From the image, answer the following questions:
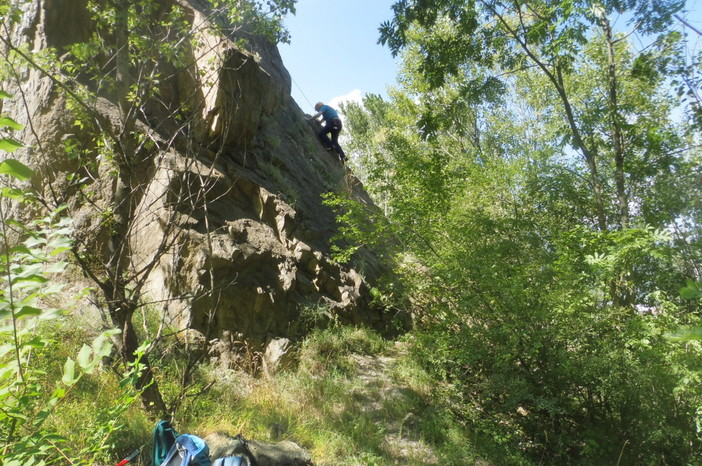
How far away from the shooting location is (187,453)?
119 inches

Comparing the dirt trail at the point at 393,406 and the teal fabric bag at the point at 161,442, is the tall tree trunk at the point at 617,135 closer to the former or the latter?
the dirt trail at the point at 393,406

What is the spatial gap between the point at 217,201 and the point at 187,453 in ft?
15.1

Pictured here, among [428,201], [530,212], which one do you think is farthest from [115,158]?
[530,212]

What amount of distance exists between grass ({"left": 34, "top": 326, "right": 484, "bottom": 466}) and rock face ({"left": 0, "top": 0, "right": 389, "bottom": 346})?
0.75 m

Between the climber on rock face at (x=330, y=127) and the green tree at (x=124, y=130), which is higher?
the climber on rock face at (x=330, y=127)

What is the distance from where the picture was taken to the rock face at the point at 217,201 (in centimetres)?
602

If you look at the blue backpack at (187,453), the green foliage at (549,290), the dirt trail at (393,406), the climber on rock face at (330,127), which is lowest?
the dirt trail at (393,406)

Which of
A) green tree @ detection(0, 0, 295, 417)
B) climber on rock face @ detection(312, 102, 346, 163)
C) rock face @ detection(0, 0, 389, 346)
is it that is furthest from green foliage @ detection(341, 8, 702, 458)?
climber on rock face @ detection(312, 102, 346, 163)

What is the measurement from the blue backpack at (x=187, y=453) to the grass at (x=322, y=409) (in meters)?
0.66

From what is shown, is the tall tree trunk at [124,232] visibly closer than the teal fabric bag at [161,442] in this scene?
No

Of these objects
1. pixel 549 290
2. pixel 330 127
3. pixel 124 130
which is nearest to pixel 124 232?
pixel 124 130

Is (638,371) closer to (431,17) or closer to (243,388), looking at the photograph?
(243,388)

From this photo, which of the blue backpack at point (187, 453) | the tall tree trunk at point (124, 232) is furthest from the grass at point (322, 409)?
the blue backpack at point (187, 453)

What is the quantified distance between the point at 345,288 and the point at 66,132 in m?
5.07
